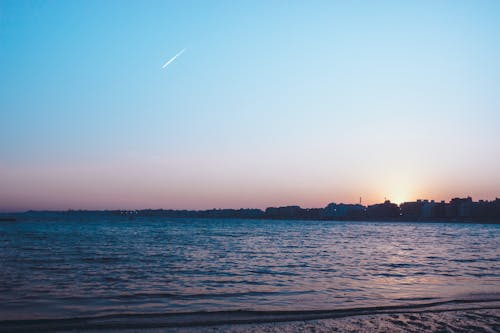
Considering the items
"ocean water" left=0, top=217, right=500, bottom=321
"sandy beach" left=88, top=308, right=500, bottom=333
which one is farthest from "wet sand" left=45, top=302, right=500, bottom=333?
"ocean water" left=0, top=217, right=500, bottom=321

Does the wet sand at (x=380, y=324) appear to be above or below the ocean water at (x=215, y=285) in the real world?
above

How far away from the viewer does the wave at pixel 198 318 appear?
1095 cm

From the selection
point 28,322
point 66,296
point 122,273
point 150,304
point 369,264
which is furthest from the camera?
point 369,264

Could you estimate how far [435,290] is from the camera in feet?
57.7

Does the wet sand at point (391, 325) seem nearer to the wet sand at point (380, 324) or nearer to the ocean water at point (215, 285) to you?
the wet sand at point (380, 324)

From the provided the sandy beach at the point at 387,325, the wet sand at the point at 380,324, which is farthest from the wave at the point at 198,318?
the sandy beach at the point at 387,325

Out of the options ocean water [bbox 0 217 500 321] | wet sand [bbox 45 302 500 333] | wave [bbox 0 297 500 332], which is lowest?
ocean water [bbox 0 217 500 321]

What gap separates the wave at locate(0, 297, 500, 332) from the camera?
10953 mm

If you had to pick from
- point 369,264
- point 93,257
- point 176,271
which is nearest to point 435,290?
point 369,264

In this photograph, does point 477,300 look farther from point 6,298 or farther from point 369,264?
point 6,298

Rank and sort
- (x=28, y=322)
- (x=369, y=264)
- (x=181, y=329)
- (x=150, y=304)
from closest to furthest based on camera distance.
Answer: (x=181, y=329), (x=28, y=322), (x=150, y=304), (x=369, y=264)

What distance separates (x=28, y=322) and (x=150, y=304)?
3908mm

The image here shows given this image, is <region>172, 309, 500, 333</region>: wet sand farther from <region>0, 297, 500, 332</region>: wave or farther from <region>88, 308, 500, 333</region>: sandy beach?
<region>0, 297, 500, 332</region>: wave

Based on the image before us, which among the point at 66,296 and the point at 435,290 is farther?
the point at 435,290
